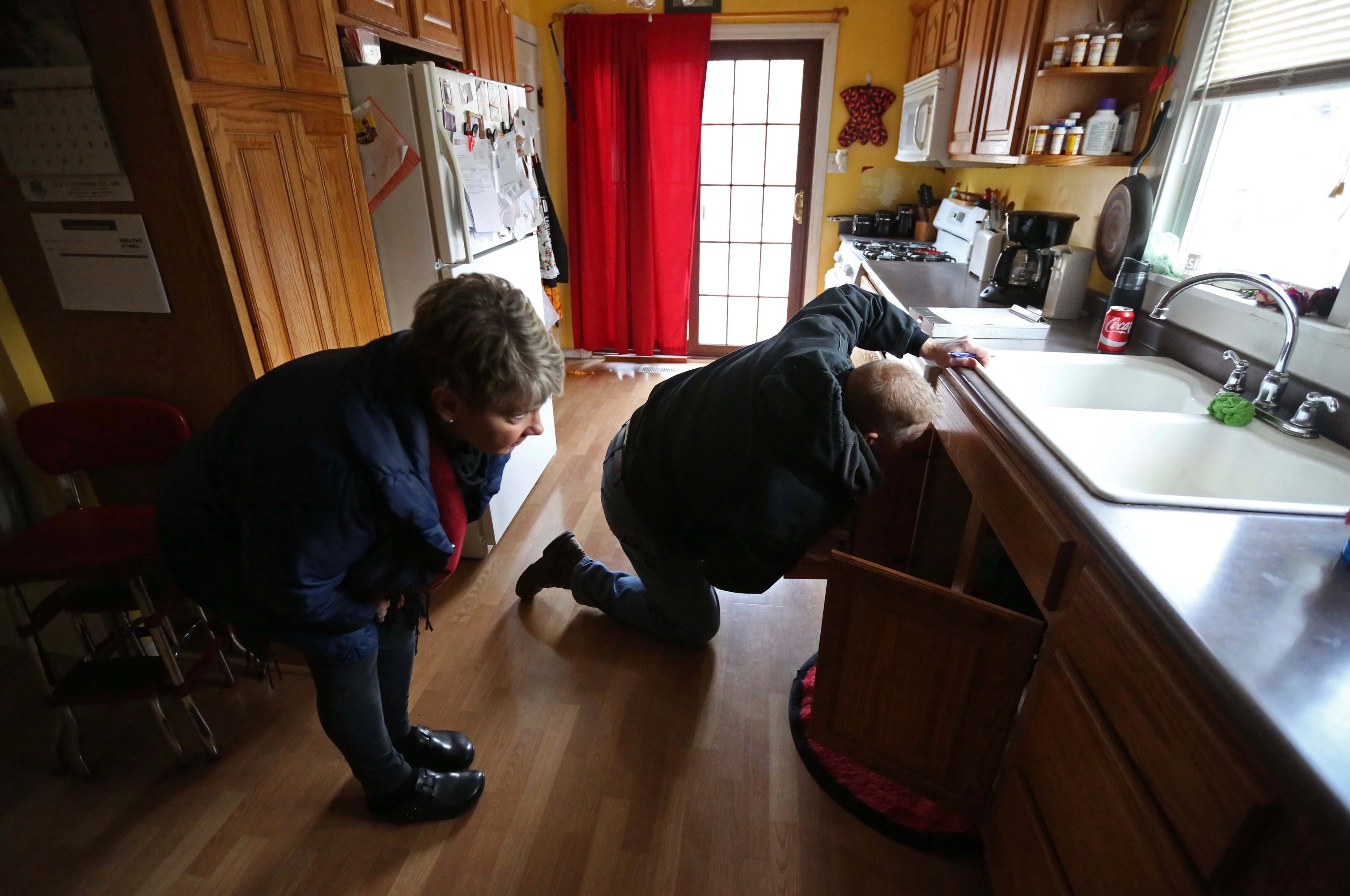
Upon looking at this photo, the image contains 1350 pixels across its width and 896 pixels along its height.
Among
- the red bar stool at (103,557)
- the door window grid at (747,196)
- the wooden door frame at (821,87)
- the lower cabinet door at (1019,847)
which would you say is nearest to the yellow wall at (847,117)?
the wooden door frame at (821,87)

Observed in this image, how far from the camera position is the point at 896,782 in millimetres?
1432

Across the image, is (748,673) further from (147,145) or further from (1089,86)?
(1089,86)

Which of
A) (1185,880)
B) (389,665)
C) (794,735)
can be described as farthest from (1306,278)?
(389,665)

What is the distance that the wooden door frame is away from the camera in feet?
11.9

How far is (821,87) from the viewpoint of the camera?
3.74 meters

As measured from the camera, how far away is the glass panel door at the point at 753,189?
380cm

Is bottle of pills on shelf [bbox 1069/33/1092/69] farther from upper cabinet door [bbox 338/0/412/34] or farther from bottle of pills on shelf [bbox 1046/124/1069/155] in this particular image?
upper cabinet door [bbox 338/0/412/34]

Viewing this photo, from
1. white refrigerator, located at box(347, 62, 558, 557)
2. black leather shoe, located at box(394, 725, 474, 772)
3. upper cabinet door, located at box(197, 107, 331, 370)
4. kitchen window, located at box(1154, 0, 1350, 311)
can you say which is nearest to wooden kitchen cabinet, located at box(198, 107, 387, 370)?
upper cabinet door, located at box(197, 107, 331, 370)

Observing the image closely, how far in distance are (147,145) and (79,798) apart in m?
1.48

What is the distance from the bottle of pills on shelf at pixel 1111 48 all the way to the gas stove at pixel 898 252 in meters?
1.23

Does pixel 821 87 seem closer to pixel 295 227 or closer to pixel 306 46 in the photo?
pixel 306 46

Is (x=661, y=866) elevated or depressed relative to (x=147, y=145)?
depressed

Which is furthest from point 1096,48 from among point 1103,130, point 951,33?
point 951,33

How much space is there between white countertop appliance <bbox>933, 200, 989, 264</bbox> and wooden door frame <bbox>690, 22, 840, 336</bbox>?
2.38ft
